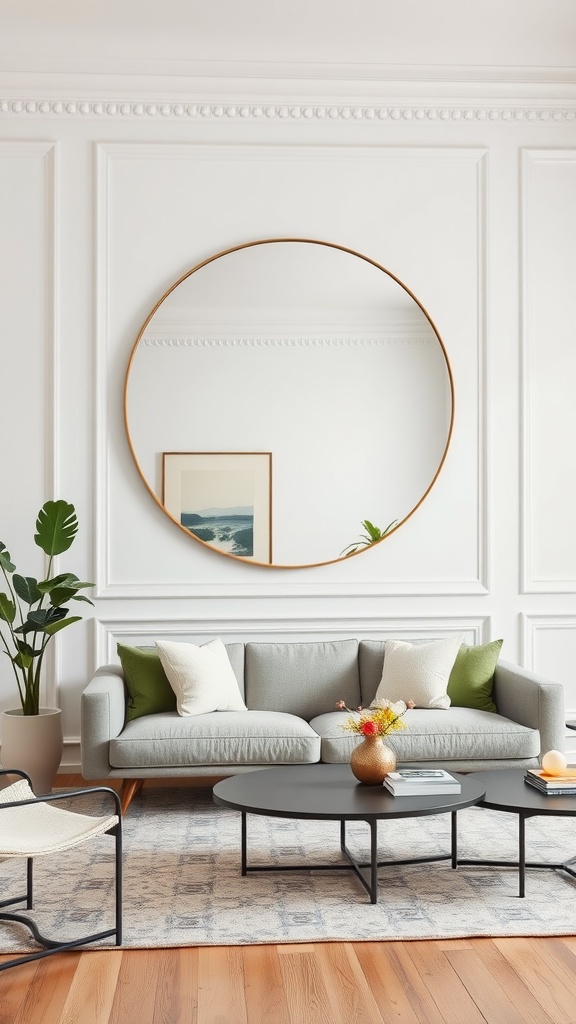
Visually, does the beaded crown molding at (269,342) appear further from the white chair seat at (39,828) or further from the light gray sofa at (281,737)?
the white chair seat at (39,828)

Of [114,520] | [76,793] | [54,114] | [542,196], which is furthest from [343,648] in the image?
[54,114]

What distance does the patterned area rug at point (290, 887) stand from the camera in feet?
9.20

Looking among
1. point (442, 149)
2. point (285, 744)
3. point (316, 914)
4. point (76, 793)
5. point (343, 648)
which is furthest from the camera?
point (442, 149)

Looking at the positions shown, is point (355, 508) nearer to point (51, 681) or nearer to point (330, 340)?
point (330, 340)

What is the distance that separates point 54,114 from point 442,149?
77.2 inches

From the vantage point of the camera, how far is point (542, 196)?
4.96 metres

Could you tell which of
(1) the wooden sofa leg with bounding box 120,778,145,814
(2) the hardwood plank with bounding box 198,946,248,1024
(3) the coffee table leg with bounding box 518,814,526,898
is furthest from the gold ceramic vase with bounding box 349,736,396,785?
(1) the wooden sofa leg with bounding box 120,778,145,814

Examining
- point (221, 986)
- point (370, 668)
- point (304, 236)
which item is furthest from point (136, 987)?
point (304, 236)

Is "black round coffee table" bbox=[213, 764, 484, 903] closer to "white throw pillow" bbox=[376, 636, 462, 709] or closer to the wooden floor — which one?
the wooden floor

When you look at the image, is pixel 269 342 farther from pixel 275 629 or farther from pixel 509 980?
pixel 509 980

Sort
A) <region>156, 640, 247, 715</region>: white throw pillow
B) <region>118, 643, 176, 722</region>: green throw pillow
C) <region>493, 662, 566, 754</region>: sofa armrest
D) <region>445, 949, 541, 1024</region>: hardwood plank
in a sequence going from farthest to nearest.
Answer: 1. <region>118, 643, 176, 722</region>: green throw pillow
2. <region>156, 640, 247, 715</region>: white throw pillow
3. <region>493, 662, 566, 754</region>: sofa armrest
4. <region>445, 949, 541, 1024</region>: hardwood plank

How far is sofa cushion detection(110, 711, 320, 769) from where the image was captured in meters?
3.86

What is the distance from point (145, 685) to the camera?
4.27m

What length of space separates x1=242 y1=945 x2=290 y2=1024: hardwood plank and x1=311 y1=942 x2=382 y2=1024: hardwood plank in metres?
0.12
